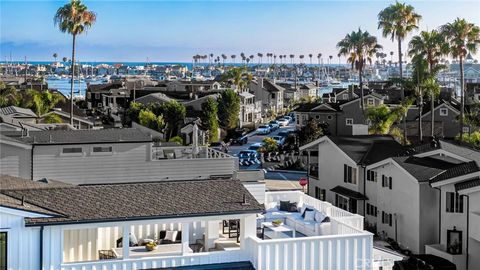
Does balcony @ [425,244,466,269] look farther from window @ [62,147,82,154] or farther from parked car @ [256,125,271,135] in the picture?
parked car @ [256,125,271,135]

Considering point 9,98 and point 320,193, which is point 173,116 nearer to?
point 9,98

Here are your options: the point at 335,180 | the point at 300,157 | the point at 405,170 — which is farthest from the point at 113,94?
the point at 405,170

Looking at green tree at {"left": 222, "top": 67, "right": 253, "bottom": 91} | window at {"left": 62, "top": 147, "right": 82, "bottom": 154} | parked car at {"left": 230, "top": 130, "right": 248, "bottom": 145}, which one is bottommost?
parked car at {"left": 230, "top": 130, "right": 248, "bottom": 145}

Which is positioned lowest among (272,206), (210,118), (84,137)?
(272,206)

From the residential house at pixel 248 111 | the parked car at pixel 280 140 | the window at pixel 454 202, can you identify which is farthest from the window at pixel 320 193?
the residential house at pixel 248 111

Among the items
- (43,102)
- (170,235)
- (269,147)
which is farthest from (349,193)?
(43,102)

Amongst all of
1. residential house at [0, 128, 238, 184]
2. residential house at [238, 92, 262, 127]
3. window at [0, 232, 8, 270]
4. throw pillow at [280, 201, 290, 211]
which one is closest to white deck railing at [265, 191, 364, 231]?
throw pillow at [280, 201, 290, 211]
